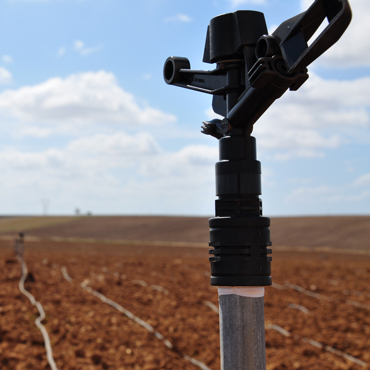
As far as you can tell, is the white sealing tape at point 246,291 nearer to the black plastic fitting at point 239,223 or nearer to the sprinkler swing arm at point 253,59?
the black plastic fitting at point 239,223

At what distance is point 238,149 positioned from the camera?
2.04 meters

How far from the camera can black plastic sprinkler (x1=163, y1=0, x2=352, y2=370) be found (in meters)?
1.86

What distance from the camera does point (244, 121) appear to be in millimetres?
2055

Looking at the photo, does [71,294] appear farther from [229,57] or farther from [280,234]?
[280,234]

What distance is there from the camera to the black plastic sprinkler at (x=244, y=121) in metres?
1.86

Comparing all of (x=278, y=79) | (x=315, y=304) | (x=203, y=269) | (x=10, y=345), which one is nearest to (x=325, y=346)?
(x=315, y=304)

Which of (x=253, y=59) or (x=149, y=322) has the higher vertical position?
(x=253, y=59)

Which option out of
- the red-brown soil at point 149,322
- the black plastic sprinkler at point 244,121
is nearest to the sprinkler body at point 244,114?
the black plastic sprinkler at point 244,121

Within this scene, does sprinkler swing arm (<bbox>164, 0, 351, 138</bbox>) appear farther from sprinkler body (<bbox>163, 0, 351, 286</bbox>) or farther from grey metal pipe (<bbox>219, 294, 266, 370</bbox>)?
grey metal pipe (<bbox>219, 294, 266, 370</bbox>)

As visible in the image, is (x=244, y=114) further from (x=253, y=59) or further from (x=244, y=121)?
(x=253, y=59)

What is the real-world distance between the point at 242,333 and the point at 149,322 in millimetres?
4306

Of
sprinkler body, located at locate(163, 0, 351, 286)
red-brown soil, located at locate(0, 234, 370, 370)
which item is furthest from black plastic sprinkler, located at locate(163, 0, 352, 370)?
red-brown soil, located at locate(0, 234, 370, 370)

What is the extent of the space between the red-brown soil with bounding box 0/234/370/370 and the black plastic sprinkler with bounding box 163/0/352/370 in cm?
320

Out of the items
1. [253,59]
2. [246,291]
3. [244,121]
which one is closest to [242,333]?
[246,291]
